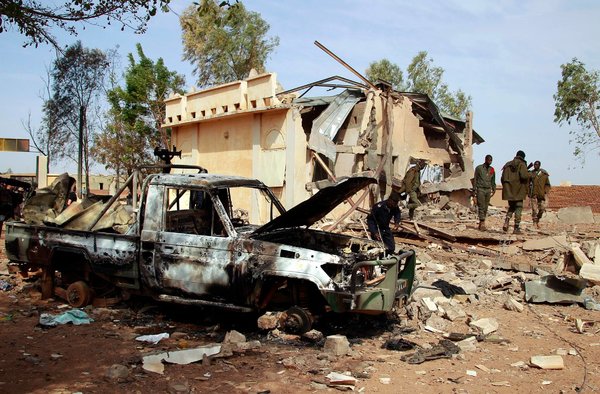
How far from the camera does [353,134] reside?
16.7 metres

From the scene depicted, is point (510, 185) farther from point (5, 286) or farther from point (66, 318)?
point (5, 286)

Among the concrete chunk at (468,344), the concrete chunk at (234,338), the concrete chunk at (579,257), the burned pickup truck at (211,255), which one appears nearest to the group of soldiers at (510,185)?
the concrete chunk at (579,257)

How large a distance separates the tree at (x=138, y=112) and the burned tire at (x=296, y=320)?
23756 mm

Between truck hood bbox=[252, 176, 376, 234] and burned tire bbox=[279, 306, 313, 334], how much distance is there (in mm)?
1033

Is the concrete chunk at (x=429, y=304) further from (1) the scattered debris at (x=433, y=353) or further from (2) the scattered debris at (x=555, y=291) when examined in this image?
(2) the scattered debris at (x=555, y=291)

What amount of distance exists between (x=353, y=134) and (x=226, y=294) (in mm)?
11428

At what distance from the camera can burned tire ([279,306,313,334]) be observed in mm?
5760

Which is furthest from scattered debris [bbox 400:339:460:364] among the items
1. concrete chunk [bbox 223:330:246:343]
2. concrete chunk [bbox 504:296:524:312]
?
concrete chunk [bbox 504:296:524:312]

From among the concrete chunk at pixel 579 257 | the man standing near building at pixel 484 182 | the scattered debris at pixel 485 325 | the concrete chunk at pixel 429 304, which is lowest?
the scattered debris at pixel 485 325

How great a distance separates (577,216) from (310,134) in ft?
29.2

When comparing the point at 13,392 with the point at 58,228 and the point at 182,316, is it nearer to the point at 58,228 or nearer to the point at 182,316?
the point at 182,316

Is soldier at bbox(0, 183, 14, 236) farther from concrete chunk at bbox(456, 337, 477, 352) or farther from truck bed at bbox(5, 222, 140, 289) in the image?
concrete chunk at bbox(456, 337, 477, 352)

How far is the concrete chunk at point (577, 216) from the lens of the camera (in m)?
16.7

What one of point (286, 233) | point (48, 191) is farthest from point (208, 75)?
point (286, 233)
